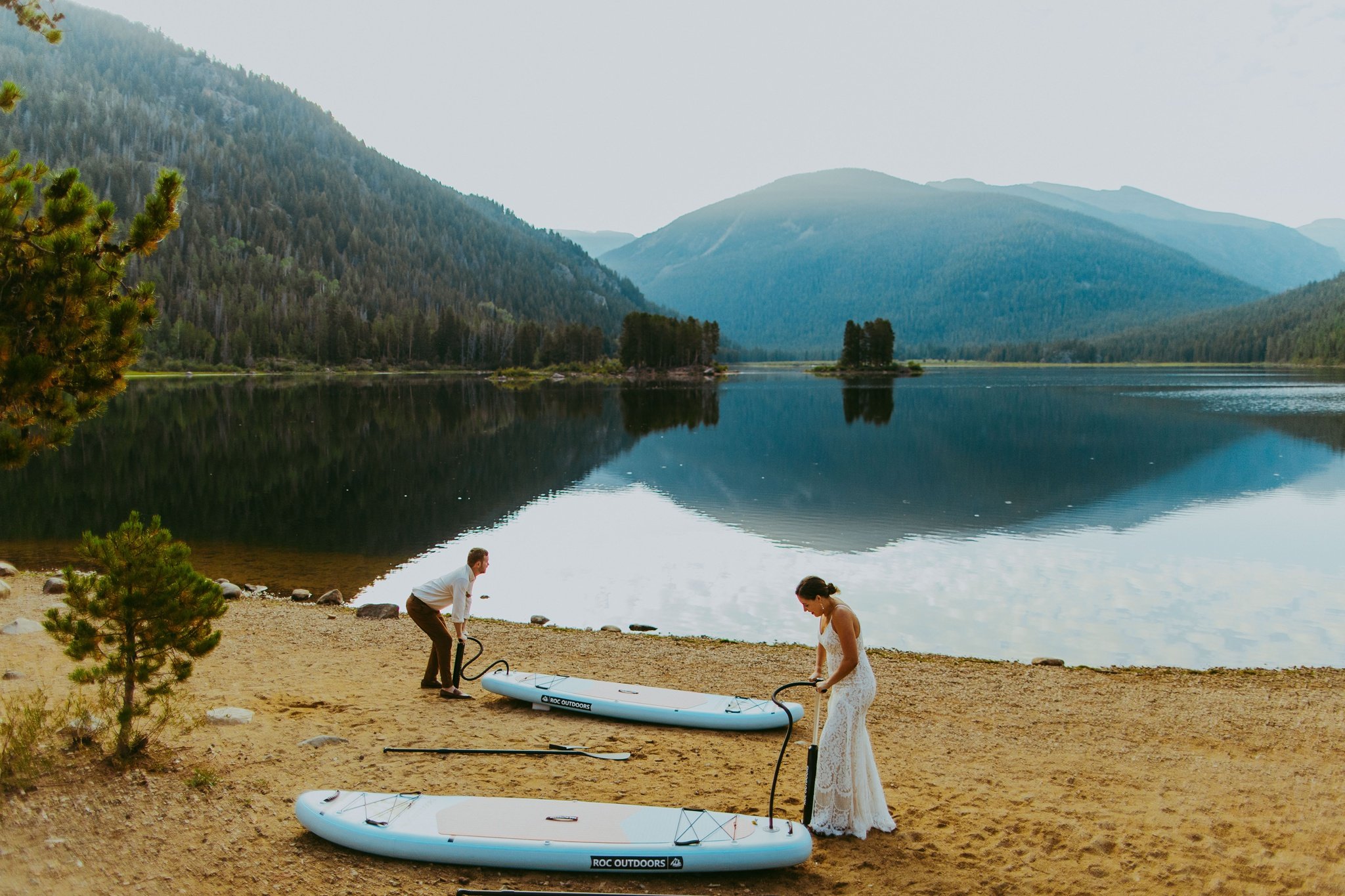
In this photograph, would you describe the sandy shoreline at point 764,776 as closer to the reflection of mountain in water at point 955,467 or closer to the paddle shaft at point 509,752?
the paddle shaft at point 509,752

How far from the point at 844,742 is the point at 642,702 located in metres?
3.82

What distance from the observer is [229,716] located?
32.8 ft

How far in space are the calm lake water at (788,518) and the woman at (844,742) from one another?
8243 mm

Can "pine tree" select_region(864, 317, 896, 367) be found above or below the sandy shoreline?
above

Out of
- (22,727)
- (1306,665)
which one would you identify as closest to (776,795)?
(22,727)

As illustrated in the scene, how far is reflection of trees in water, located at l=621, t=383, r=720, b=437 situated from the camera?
6247 cm

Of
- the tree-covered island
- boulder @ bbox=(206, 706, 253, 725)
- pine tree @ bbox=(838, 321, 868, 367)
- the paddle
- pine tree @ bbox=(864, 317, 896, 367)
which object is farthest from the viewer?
the tree-covered island

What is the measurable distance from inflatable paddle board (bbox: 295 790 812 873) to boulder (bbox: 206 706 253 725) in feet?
9.19

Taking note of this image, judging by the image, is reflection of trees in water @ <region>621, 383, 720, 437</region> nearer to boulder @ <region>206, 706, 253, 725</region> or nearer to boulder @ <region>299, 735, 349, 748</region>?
boulder @ <region>206, 706, 253, 725</region>

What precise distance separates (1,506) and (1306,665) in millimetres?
35197

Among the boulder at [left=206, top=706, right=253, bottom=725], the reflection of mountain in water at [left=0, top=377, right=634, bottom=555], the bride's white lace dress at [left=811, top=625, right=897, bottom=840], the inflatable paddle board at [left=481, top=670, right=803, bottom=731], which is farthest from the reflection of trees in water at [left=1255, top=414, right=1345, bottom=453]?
the boulder at [left=206, top=706, right=253, bottom=725]

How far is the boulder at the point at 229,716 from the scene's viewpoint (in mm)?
9883

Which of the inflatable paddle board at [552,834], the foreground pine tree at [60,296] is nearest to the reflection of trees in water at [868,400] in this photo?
the inflatable paddle board at [552,834]

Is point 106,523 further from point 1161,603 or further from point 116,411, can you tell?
point 116,411
